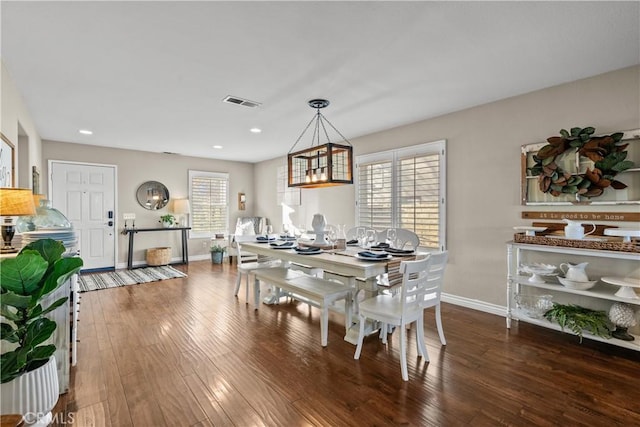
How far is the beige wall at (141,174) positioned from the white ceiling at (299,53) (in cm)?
203

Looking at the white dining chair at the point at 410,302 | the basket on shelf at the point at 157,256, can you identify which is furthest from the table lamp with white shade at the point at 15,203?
the basket on shelf at the point at 157,256

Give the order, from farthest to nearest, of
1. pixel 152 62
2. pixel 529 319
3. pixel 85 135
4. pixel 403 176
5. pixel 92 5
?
pixel 85 135
pixel 403 176
pixel 529 319
pixel 152 62
pixel 92 5

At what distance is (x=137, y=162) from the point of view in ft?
21.7

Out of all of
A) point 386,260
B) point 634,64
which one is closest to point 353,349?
point 386,260

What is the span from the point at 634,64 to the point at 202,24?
3.60 m

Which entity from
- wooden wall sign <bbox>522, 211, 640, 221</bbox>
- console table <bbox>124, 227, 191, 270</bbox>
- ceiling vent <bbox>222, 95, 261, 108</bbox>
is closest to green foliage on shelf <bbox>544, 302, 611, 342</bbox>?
wooden wall sign <bbox>522, 211, 640, 221</bbox>

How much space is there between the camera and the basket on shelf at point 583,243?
8.50 feet

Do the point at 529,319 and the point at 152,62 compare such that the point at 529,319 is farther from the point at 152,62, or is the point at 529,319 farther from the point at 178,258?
the point at 178,258

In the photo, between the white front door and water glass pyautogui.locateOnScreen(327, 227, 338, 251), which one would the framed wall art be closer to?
water glass pyautogui.locateOnScreen(327, 227, 338, 251)

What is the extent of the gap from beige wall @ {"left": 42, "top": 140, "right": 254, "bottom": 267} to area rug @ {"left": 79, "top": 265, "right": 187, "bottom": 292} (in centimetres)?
61

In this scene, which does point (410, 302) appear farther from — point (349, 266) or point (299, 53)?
point (299, 53)

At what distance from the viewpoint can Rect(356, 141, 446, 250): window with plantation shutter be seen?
13.9 ft

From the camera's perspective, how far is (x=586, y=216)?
303 centimetres

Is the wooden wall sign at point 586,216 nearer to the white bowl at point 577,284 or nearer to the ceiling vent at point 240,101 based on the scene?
the white bowl at point 577,284
